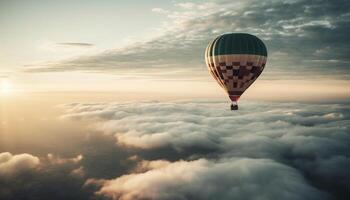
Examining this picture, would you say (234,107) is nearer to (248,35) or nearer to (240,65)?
(240,65)

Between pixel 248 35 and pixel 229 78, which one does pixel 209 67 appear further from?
pixel 248 35

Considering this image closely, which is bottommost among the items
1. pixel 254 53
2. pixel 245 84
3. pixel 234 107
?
pixel 234 107

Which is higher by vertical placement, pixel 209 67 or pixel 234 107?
pixel 209 67

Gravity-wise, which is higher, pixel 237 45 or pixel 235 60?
pixel 237 45

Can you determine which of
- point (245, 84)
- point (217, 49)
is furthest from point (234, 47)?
point (245, 84)

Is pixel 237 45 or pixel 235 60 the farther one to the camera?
pixel 235 60

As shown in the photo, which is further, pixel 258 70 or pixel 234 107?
pixel 258 70
